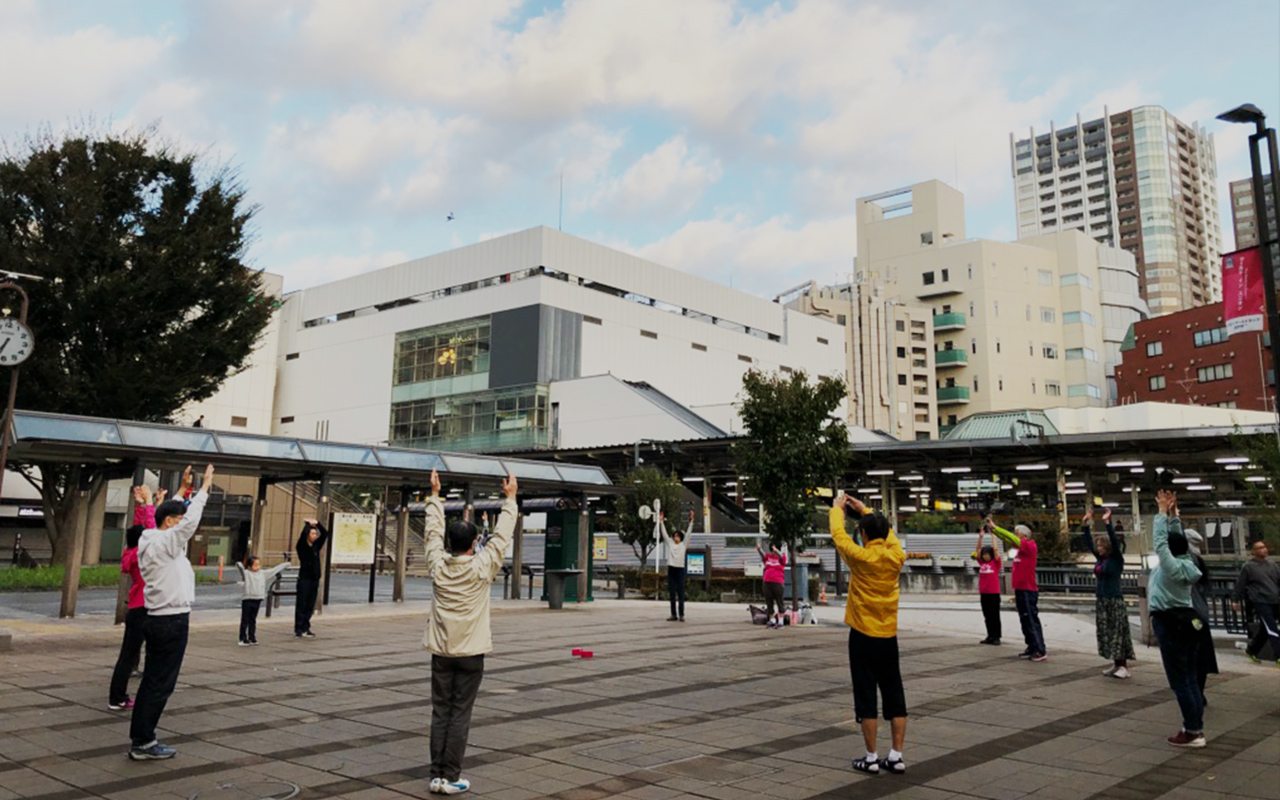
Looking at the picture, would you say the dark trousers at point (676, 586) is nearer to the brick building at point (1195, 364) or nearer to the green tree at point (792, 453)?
the green tree at point (792, 453)

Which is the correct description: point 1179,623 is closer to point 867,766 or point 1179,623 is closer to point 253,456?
point 867,766

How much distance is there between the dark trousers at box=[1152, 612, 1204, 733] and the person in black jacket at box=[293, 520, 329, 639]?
11.8 metres

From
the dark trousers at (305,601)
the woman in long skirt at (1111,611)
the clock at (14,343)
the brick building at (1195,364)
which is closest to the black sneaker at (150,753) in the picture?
the dark trousers at (305,601)

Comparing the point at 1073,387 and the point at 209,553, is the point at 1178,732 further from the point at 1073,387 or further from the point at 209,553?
the point at 1073,387

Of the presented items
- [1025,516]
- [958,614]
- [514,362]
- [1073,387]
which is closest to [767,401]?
[958,614]

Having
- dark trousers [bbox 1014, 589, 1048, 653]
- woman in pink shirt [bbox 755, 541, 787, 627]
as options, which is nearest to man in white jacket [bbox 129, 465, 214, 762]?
dark trousers [bbox 1014, 589, 1048, 653]

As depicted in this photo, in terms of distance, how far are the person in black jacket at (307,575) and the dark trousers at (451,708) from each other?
373 inches

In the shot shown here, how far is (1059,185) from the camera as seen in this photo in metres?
156

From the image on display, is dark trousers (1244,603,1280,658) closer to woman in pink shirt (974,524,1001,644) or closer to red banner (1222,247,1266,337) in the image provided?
woman in pink shirt (974,524,1001,644)

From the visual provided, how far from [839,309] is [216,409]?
203ft

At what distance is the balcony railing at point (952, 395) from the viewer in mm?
99062

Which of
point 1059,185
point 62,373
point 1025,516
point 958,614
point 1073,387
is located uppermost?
point 1059,185

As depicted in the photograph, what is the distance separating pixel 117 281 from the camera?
25750 mm

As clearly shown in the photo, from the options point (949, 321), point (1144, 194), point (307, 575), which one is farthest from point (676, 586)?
point (1144, 194)
